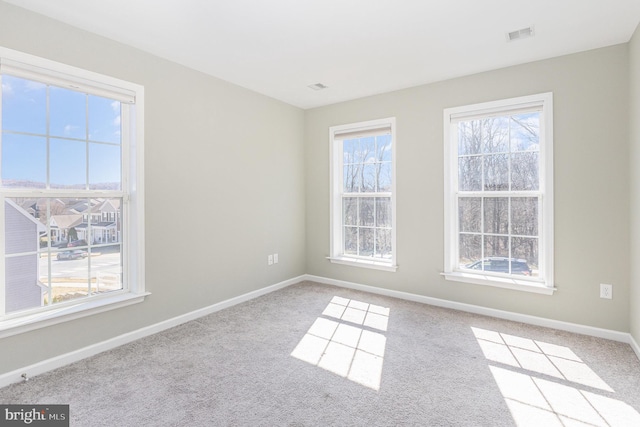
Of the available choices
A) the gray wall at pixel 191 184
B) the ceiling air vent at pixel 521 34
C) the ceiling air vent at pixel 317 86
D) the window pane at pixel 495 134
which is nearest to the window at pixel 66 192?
the gray wall at pixel 191 184

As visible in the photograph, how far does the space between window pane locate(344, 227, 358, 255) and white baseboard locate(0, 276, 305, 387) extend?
54.9 inches

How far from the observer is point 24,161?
227 cm

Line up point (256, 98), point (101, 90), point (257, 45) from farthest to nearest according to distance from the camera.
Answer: point (256, 98)
point (257, 45)
point (101, 90)

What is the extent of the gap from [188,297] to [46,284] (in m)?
1.13

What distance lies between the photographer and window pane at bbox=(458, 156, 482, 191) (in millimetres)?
3453

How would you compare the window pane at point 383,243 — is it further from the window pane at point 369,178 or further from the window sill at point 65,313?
the window sill at point 65,313

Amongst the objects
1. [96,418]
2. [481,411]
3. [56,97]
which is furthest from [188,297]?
[481,411]

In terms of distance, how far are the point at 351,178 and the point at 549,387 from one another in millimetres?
3001

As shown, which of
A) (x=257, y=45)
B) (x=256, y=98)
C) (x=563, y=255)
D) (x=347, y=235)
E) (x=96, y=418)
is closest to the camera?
(x=96, y=418)

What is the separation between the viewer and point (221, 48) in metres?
2.79

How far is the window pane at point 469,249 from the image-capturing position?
136 inches

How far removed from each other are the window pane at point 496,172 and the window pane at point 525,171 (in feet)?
0.20

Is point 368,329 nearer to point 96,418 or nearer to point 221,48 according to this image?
point 96,418

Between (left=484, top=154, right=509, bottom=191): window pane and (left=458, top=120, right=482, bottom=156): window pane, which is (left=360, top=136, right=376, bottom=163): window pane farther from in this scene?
(left=484, top=154, right=509, bottom=191): window pane
